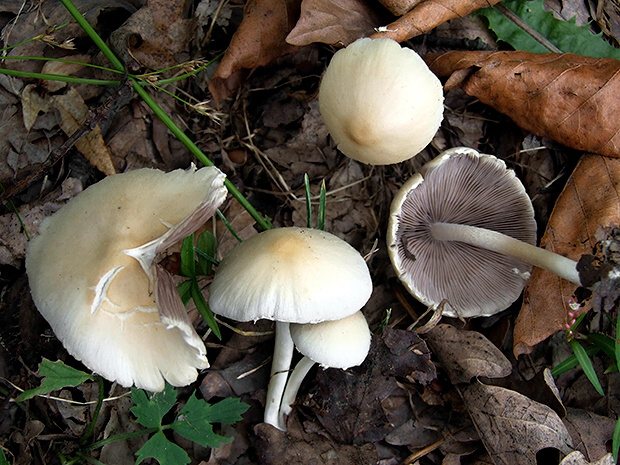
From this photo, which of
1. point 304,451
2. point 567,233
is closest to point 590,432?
point 567,233

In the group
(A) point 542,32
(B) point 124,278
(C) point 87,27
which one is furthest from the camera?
(A) point 542,32

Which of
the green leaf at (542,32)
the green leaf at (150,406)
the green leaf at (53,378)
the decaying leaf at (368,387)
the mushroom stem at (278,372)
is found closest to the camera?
the green leaf at (53,378)

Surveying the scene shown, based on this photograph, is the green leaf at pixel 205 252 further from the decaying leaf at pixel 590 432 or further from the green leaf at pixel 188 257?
the decaying leaf at pixel 590 432

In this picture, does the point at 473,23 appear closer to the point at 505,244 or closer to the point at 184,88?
the point at 505,244

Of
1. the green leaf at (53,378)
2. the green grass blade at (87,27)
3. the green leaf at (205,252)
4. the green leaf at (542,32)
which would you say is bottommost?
the green leaf at (53,378)

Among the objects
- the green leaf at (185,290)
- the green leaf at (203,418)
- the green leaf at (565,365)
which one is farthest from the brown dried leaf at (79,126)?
the green leaf at (565,365)

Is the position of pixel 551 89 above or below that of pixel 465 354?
above

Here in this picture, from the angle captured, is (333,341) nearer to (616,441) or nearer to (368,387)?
(368,387)

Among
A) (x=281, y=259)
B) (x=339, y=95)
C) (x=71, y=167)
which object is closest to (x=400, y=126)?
(x=339, y=95)
